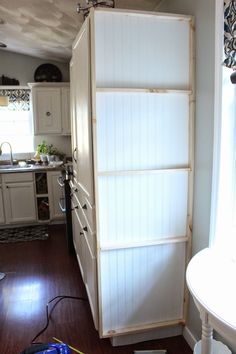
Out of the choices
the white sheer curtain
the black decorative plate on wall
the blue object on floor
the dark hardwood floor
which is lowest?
the dark hardwood floor

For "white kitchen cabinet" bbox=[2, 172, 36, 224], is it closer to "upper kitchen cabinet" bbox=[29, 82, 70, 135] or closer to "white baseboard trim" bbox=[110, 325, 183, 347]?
"upper kitchen cabinet" bbox=[29, 82, 70, 135]

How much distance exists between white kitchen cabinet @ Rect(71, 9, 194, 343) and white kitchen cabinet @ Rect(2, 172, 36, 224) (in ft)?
8.29

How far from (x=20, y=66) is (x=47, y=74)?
48 centimetres

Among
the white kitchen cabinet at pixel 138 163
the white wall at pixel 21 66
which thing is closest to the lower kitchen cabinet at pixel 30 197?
the white wall at pixel 21 66

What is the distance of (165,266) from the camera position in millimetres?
1979

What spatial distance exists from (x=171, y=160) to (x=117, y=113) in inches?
17.8

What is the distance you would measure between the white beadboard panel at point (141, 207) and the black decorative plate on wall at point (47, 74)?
318 centimetres

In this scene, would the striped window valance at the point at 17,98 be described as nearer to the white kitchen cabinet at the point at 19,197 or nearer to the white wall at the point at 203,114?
the white kitchen cabinet at the point at 19,197

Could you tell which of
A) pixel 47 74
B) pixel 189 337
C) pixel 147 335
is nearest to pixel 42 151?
pixel 47 74

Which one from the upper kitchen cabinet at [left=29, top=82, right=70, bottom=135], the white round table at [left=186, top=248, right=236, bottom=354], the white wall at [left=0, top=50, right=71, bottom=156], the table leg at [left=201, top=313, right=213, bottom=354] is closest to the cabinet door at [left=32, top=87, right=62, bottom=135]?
the upper kitchen cabinet at [left=29, top=82, right=70, bottom=135]

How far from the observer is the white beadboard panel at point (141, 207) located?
183 cm


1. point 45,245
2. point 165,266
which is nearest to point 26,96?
point 45,245

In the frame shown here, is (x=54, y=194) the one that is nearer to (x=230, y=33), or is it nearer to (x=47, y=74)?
(x=47, y=74)

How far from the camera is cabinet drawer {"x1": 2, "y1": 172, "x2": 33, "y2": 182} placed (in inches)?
163
